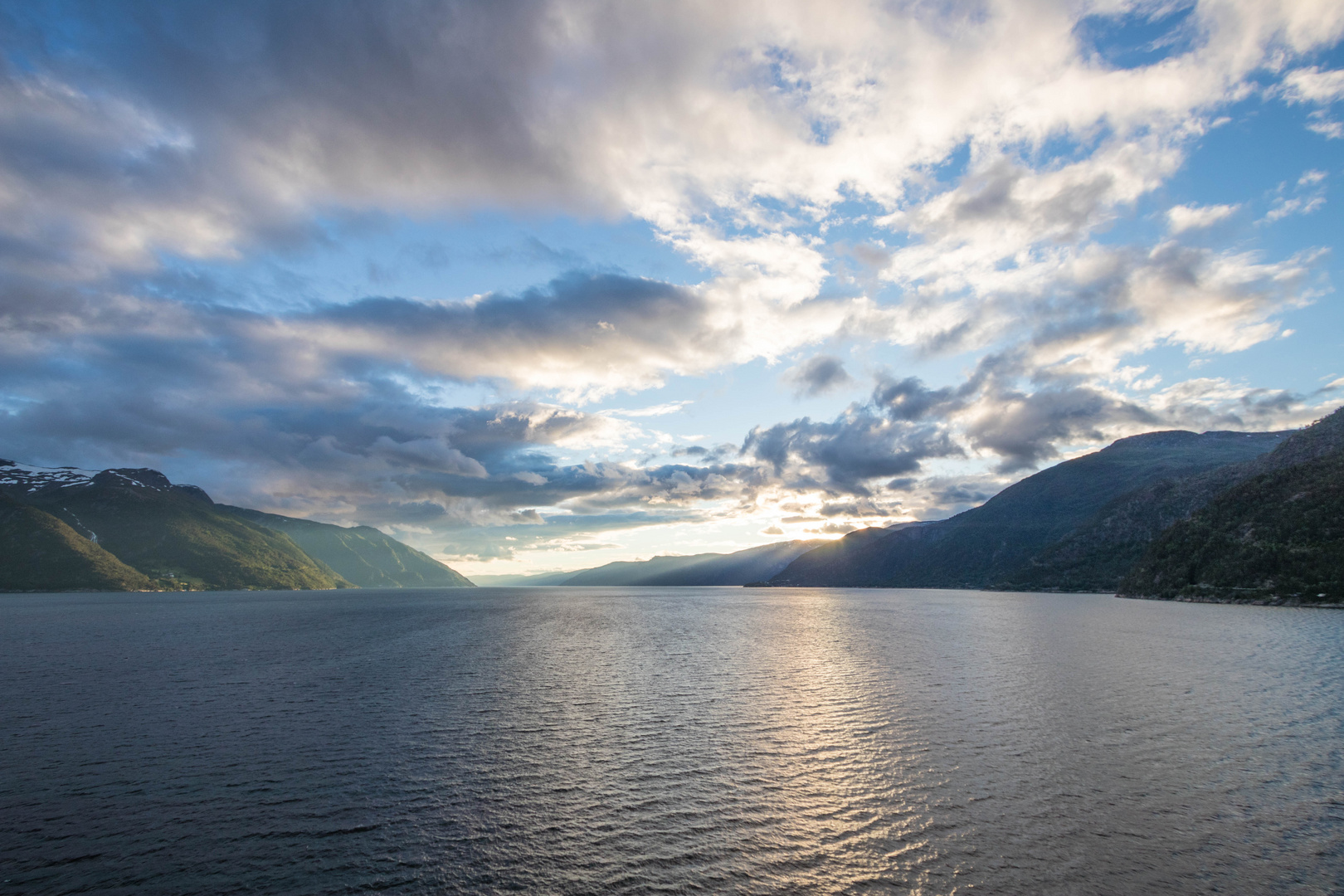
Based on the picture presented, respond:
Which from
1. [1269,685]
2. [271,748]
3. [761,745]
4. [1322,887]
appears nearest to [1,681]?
[271,748]

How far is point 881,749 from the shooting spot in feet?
146

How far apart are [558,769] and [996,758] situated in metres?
31.0

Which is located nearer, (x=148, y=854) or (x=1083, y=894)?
(x=1083, y=894)

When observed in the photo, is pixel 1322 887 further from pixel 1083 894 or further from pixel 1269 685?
pixel 1269 685

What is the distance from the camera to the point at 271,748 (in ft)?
145

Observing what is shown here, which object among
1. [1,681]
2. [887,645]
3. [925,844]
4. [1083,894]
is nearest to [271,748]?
[925,844]

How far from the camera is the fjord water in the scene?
26.3m

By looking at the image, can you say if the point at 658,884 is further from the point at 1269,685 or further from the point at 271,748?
the point at 1269,685

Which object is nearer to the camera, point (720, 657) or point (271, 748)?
point (271, 748)

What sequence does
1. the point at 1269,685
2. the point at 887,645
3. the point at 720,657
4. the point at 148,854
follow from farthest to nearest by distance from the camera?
the point at 887,645, the point at 720,657, the point at 1269,685, the point at 148,854

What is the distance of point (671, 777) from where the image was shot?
126 feet

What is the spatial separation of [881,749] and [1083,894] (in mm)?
21356

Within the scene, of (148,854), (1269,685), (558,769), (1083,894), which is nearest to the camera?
(1083,894)

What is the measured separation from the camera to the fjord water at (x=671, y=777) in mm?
26344
